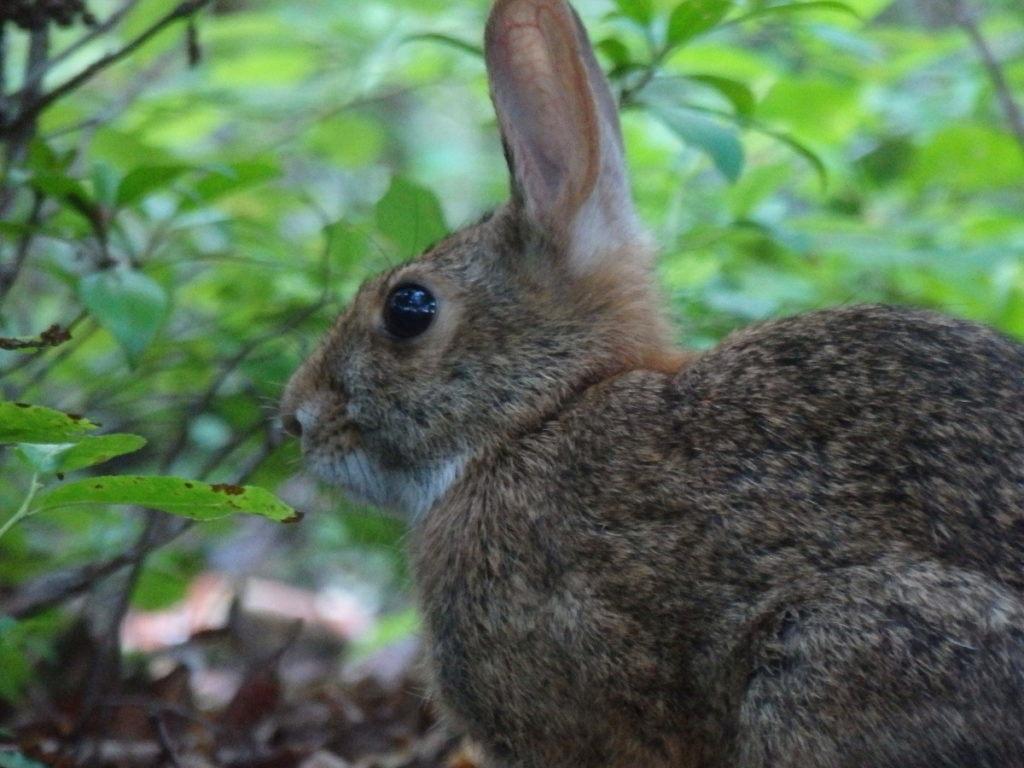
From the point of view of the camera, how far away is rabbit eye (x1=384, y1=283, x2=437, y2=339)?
→ 169 inches

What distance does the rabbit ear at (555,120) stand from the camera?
13.5ft

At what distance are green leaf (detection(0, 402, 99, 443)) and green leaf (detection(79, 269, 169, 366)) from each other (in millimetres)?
799

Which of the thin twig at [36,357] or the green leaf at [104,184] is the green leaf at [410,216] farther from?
the thin twig at [36,357]

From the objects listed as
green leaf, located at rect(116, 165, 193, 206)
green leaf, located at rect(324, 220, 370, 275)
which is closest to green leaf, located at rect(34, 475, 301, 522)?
green leaf, located at rect(116, 165, 193, 206)

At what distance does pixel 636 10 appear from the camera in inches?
172

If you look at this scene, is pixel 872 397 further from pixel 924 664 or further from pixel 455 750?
pixel 455 750

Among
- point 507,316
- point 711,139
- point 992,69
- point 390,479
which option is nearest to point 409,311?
point 507,316

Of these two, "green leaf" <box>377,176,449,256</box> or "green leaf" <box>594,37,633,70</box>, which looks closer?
"green leaf" <box>594,37,633,70</box>

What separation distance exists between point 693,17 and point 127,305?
1.84 m

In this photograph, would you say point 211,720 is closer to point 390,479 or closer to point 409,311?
point 390,479

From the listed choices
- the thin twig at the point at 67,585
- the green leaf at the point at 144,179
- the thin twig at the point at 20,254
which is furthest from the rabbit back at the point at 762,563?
the thin twig at the point at 20,254

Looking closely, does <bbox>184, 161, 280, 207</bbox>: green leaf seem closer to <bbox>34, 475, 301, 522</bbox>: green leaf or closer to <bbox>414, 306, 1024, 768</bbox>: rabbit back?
<bbox>414, 306, 1024, 768</bbox>: rabbit back

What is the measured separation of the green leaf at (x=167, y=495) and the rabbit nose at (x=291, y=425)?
61.1 inches

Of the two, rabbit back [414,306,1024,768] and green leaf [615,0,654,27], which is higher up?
green leaf [615,0,654,27]
